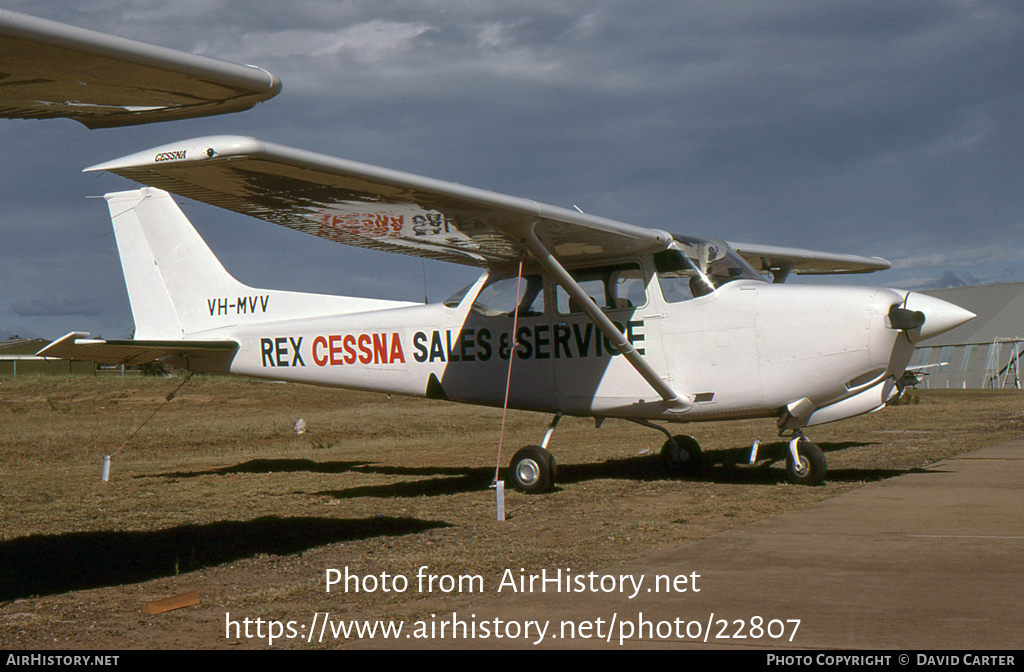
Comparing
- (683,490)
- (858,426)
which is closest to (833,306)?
(683,490)

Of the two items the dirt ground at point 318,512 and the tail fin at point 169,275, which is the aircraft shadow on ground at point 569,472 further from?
the tail fin at point 169,275

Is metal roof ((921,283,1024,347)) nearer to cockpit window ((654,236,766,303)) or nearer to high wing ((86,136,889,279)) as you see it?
cockpit window ((654,236,766,303))

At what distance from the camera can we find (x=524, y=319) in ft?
35.7

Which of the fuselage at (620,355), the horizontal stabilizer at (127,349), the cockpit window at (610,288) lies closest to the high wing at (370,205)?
the cockpit window at (610,288)

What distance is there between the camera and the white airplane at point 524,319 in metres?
8.57

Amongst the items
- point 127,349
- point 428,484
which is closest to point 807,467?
point 428,484

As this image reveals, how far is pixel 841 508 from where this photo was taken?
7.90 meters

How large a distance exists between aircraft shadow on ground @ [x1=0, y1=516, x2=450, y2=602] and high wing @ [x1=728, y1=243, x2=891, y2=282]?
26.6ft

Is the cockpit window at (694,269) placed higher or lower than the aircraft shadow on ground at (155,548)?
higher

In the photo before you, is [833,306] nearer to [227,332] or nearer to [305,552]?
[305,552]

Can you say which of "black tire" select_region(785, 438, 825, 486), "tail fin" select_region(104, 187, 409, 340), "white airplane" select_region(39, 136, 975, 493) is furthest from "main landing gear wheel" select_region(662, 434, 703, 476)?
"tail fin" select_region(104, 187, 409, 340)

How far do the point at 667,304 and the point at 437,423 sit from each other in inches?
510

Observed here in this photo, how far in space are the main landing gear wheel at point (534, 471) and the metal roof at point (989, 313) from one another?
49180 millimetres

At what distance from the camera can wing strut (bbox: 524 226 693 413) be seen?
9.52 metres
